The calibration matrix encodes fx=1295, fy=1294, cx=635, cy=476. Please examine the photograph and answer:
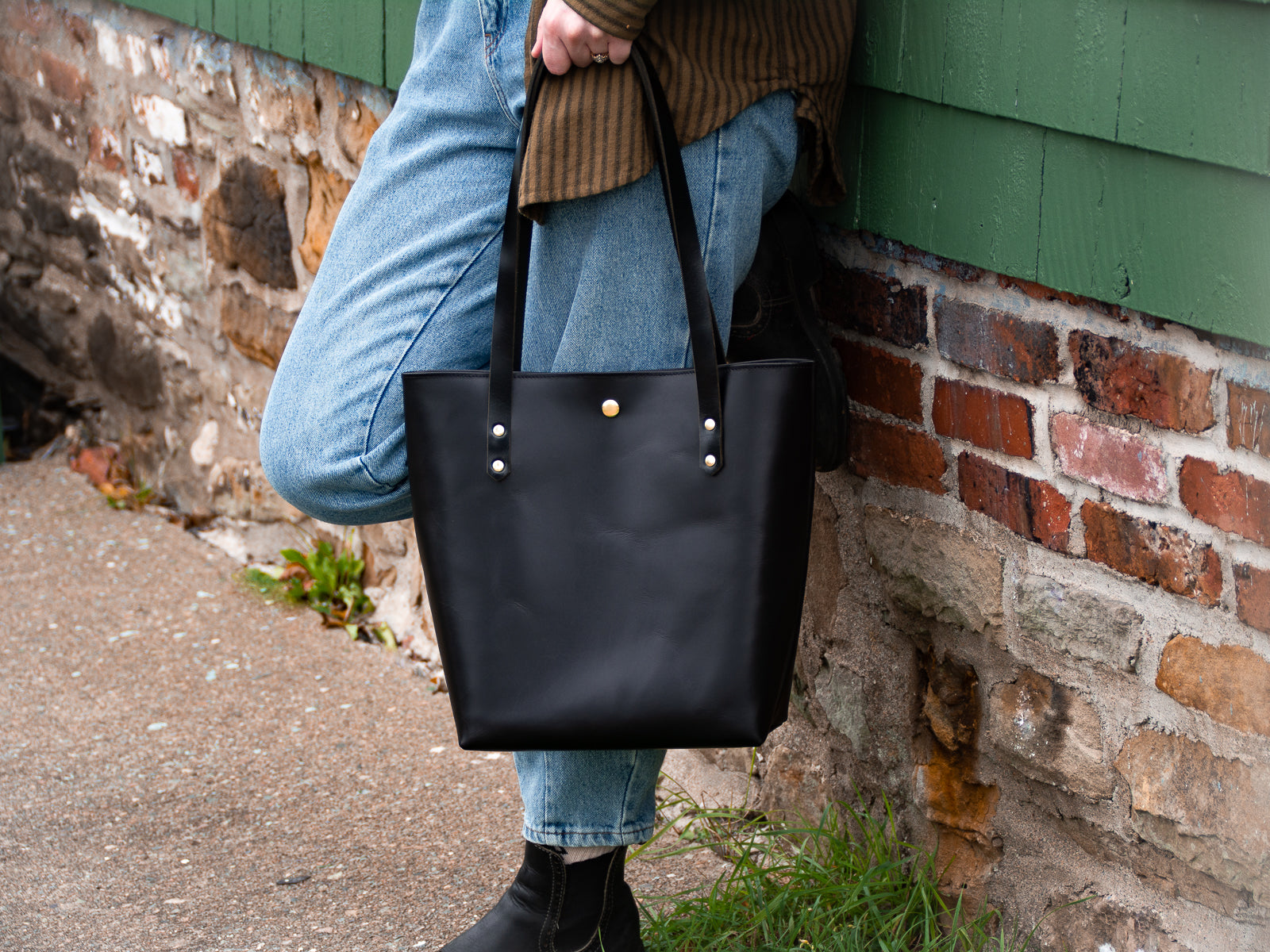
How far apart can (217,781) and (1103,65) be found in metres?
1.91

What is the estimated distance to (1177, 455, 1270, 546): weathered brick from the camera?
4.56 feet

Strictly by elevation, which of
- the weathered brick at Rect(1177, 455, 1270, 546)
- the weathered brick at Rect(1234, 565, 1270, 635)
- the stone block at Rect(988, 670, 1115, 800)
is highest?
the weathered brick at Rect(1177, 455, 1270, 546)

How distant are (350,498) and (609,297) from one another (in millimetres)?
415

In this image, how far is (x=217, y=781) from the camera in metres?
2.39

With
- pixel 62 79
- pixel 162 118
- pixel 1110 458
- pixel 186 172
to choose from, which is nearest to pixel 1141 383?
pixel 1110 458

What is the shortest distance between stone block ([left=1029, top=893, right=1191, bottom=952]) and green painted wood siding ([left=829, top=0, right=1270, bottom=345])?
2.42ft

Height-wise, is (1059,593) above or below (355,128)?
below

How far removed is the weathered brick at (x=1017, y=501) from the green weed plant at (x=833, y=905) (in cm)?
51

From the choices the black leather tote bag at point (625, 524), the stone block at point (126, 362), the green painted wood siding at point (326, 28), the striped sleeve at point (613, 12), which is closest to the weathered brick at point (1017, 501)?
the black leather tote bag at point (625, 524)

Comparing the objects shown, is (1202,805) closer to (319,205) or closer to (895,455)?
(895,455)

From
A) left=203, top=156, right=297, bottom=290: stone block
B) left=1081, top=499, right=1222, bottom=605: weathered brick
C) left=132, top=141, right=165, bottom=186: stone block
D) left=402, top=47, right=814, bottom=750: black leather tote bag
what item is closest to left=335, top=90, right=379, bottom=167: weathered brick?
left=203, top=156, right=297, bottom=290: stone block

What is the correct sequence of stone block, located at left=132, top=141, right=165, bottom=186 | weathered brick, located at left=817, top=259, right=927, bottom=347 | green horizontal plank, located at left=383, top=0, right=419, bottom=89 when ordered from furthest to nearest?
stone block, located at left=132, top=141, right=165, bottom=186 < green horizontal plank, located at left=383, top=0, right=419, bottom=89 < weathered brick, located at left=817, top=259, right=927, bottom=347

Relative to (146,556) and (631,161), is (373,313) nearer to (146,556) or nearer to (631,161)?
(631,161)

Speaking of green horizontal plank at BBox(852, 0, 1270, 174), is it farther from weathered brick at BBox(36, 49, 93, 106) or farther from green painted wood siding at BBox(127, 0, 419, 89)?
weathered brick at BBox(36, 49, 93, 106)
